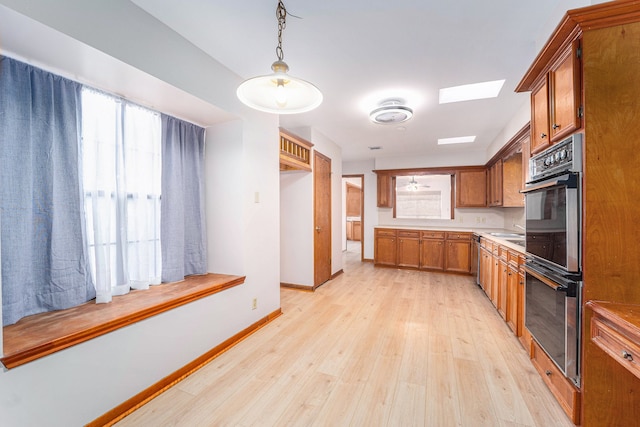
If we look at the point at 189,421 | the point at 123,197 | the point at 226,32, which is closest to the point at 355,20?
the point at 226,32

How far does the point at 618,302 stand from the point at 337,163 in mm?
4325

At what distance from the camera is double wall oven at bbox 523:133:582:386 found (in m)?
1.42

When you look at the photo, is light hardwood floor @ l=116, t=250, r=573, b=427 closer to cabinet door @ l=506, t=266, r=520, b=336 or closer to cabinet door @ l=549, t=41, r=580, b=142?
cabinet door @ l=506, t=266, r=520, b=336

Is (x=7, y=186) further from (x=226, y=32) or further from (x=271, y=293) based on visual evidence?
(x=271, y=293)

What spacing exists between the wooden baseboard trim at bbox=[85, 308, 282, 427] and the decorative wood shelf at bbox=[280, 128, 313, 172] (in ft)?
6.69

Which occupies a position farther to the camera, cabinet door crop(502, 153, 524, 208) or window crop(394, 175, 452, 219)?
window crop(394, 175, 452, 219)

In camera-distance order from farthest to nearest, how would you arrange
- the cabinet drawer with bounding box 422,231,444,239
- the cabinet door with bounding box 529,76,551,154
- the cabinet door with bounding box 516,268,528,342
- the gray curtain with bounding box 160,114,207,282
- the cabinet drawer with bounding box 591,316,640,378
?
the cabinet drawer with bounding box 422,231,444,239 < the cabinet door with bounding box 516,268,528,342 < the gray curtain with bounding box 160,114,207,282 < the cabinet door with bounding box 529,76,551,154 < the cabinet drawer with bounding box 591,316,640,378

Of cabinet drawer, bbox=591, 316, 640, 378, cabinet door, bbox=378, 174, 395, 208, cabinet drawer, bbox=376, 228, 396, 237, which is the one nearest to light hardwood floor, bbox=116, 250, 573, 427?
cabinet drawer, bbox=591, 316, 640, 378

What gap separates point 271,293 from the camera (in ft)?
9.95

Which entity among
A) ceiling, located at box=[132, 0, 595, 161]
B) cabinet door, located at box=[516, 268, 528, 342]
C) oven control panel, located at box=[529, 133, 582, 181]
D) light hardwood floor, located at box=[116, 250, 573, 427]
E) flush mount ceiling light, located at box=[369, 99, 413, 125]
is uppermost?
ceiling, located at box=[132, 0, 595, 161]

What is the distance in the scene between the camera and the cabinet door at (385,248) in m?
5.73

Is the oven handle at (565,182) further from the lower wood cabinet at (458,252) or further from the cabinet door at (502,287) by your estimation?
the lower wood cabinet at (458,252)

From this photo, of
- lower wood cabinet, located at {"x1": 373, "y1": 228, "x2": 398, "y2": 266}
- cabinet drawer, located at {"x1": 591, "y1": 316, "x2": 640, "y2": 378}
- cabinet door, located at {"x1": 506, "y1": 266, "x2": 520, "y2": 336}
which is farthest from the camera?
lower wood cabinet, located at {"x1": 373, "y1": 228, "x2": 398, "y2": 266}

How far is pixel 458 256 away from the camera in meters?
5.13
